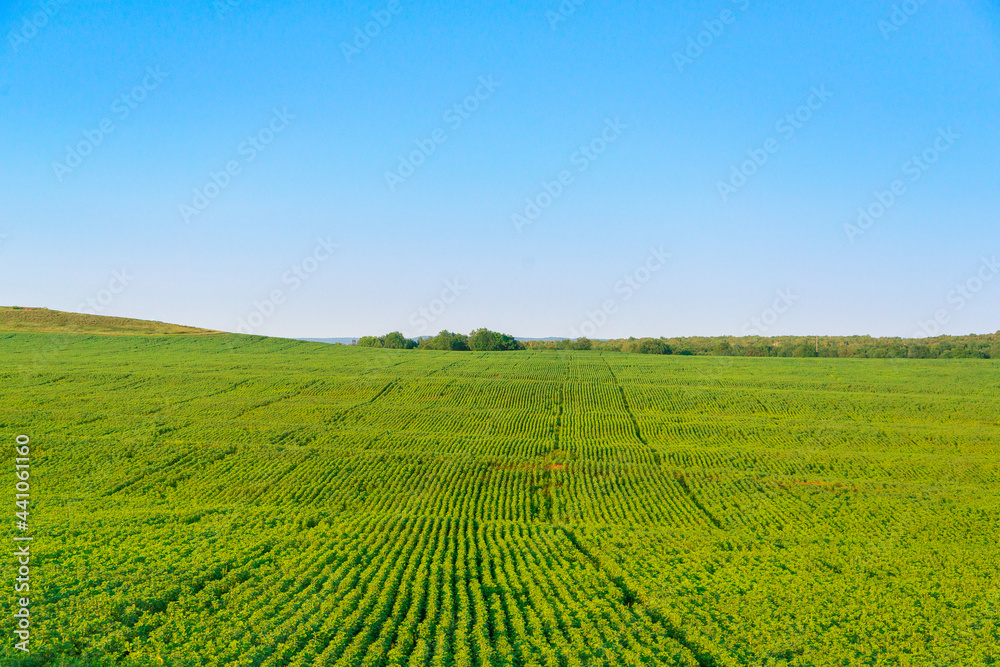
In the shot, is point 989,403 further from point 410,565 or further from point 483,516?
point 410,565

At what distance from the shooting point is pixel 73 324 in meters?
101

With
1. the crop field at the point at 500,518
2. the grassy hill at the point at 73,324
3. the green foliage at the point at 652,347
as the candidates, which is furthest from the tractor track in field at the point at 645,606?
the green foliage at the point at 652,347

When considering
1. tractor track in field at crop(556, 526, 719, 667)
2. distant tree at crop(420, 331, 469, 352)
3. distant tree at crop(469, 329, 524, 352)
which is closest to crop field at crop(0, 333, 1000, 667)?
tractor track in field at crop(556, 526, 719, 667)

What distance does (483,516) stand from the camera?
1314 inches

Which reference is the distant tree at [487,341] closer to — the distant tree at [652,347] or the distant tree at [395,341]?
the distant tree at [395,341]

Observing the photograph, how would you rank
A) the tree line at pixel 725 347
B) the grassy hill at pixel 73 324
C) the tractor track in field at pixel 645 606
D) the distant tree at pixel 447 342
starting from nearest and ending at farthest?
the tractor track in field at pixel 645 606 < the grassy hill at pixel 73 324 < the tree line at pixel 725 347 < the distant tree at pixel 447 342

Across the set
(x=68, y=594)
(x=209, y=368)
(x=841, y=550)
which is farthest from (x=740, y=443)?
(x=209, y=368)

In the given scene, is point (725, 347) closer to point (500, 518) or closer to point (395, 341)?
point (395, 341)

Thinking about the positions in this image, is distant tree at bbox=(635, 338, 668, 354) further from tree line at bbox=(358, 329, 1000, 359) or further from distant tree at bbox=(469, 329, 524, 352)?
distant tree at bbox=(469, 329, 524, 352)

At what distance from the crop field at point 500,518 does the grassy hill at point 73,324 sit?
90.6ft

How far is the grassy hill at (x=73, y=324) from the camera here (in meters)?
97.9

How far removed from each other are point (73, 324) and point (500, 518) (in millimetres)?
106325

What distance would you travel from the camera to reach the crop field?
1692 centimetres

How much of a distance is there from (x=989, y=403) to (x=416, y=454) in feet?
210
